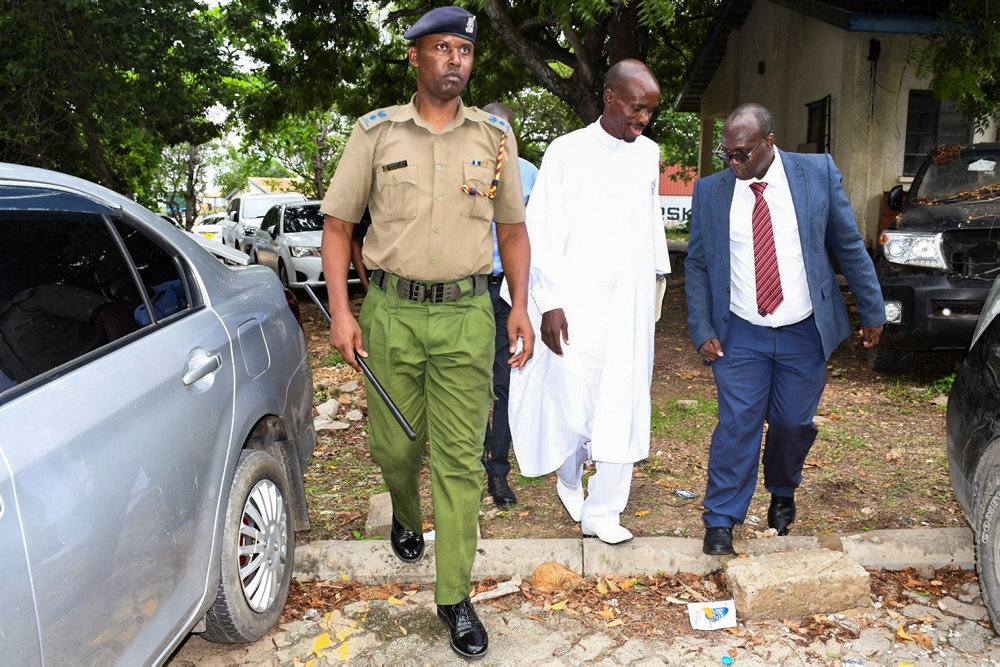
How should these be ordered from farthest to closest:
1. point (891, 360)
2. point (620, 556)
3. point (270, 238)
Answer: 1. point (270, 238)
2. point (891, 360)
3. point (620, 556)

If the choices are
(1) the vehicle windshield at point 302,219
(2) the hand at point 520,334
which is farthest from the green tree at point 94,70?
(2) the hand at point 520,334

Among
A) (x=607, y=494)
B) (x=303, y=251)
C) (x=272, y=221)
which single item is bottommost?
(x=607, y=494)

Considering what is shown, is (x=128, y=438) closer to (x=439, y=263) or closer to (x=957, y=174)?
(x=439, y=263)

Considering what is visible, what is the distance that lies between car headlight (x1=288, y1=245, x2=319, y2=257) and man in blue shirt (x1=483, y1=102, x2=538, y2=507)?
9314 millimetres

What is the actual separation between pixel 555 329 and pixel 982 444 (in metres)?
1.71

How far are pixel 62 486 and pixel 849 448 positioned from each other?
15.5 feet

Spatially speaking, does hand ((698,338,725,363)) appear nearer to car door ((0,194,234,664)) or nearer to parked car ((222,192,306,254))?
car door ((0,194,234,664))

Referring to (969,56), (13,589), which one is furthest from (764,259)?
(969,56)

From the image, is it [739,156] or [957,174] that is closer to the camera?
[739,156]

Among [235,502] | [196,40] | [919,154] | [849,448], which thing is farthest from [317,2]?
[235,502]

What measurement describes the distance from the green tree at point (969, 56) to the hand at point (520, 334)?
6605mm

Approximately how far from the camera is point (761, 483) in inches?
195

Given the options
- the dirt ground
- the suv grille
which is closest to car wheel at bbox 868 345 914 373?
the dirt ground

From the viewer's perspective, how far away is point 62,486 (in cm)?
202
